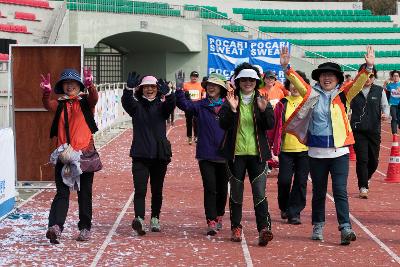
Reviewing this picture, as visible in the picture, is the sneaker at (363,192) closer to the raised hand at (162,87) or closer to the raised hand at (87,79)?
the raised hand at (162,87)

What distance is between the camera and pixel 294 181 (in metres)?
11.1

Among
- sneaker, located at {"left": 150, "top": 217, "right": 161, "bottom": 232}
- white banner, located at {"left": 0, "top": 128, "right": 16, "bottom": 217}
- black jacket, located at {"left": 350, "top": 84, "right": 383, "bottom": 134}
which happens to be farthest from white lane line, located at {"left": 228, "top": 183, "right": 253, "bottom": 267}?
black jacket, located at {"left": 350, "top": 84, "right": 383, "bottom": 134}

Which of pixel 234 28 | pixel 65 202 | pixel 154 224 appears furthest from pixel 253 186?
pixel 234 28

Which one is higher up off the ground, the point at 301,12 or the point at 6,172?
the point at 301,12

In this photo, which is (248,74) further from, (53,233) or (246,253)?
(53,233)

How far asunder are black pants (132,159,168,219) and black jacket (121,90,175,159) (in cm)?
15

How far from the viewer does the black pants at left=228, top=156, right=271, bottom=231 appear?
9.69m

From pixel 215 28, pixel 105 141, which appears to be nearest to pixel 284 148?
pixel 105 141

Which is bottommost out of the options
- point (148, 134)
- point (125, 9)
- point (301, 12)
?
point (148, 134)

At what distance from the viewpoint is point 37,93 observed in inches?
567

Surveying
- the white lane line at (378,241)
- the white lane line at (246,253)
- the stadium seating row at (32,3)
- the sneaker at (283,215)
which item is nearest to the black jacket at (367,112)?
the white lane line at (378,241)

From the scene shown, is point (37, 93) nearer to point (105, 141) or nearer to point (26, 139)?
point (26, 139)

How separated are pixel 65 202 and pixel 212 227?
1.61 metres

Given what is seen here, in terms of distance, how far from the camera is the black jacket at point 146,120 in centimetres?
1024
